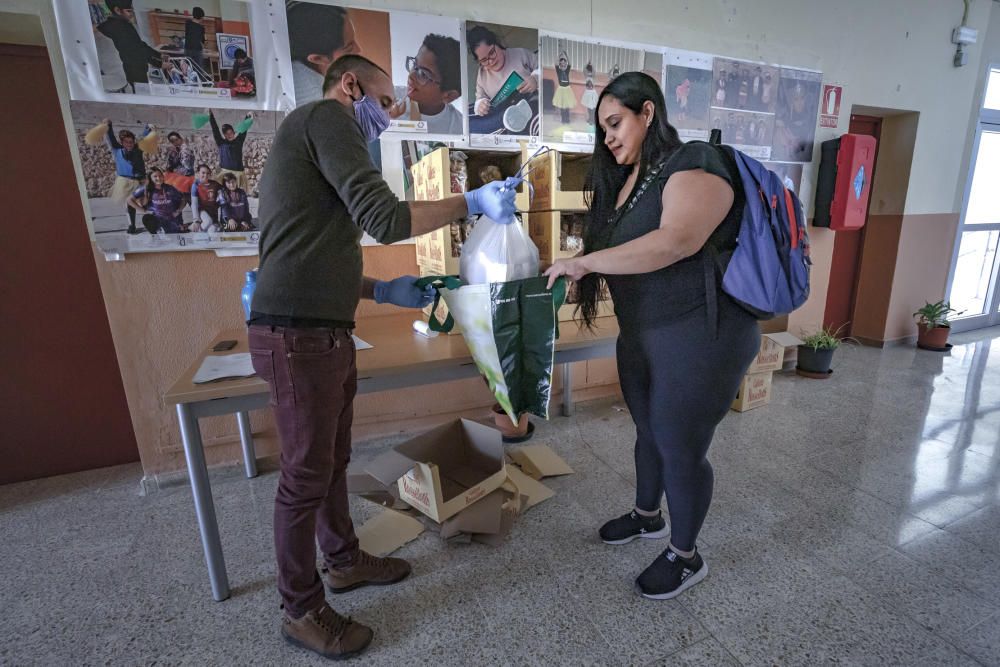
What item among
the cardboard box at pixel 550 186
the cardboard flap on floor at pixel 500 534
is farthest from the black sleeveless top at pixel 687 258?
the cardboard flap on floor at pixel 500 534

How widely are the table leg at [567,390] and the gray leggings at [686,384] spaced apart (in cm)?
136

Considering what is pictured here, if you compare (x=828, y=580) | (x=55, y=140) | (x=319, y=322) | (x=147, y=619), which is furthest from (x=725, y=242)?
(x=55, y=140)

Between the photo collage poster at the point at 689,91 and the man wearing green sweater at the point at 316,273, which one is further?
the photo collage poster at the point at 689,91

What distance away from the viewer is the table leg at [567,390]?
287 cm

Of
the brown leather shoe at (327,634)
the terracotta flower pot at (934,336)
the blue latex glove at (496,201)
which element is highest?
the blue latex glove at (496,201)

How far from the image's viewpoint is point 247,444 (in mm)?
2277

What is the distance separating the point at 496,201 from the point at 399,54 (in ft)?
4.73

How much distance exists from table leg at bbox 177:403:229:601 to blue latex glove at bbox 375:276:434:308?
0.63m

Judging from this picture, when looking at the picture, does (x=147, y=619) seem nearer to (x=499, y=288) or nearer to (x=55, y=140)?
(x=499, y=288)

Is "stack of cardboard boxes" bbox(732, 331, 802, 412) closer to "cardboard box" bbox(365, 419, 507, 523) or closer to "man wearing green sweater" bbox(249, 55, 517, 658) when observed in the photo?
"cardboard box" bbox(365, 419, 507, 523)

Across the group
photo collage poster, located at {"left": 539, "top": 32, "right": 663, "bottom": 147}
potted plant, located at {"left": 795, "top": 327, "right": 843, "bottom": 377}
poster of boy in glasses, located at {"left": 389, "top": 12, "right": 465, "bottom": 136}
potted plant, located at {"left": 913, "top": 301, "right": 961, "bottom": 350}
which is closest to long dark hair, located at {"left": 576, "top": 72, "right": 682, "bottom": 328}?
poster of boy in glasses, located at {"left": 389, "top": 12, "right": 465, "bottom": 136}

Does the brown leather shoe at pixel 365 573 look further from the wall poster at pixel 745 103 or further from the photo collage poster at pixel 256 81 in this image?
the wall poster at pixel 745 103

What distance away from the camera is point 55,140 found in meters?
2.11

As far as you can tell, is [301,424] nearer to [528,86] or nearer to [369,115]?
[369,115]
